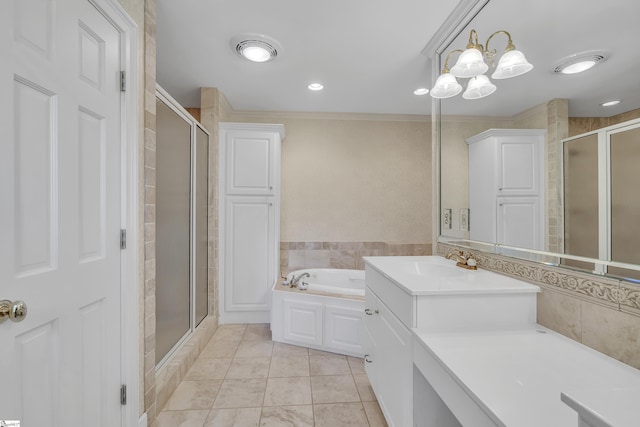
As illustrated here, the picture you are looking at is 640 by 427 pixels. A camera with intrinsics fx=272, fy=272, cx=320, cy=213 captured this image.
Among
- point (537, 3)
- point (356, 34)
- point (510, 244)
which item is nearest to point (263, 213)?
point (356, 34)

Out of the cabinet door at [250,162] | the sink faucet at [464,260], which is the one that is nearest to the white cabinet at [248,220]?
the cabinet door at [250,162]

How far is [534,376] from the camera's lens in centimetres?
74

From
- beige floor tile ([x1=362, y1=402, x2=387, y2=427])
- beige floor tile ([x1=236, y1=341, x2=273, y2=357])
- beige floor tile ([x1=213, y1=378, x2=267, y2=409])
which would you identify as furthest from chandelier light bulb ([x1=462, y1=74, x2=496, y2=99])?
beige floor tile ([x1=236, y1=341, x2=273, y2=357])

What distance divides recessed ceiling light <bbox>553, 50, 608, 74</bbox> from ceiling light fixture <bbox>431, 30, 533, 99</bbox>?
137 mm

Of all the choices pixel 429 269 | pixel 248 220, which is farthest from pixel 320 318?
pixel 248 220

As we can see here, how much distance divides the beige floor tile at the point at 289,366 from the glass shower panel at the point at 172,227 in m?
0.77

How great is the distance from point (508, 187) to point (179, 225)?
7.02ft

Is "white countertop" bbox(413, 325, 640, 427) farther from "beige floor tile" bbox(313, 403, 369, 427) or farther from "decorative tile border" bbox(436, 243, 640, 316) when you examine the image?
"beige floor tile" bbox(313, 403, 369, 427)

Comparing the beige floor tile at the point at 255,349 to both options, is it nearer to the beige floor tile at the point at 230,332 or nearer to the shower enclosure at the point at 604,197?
the beige floor tile at the point at 230,332

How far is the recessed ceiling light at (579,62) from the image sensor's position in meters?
0.94

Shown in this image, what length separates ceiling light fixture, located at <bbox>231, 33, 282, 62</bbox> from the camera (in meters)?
1.91
